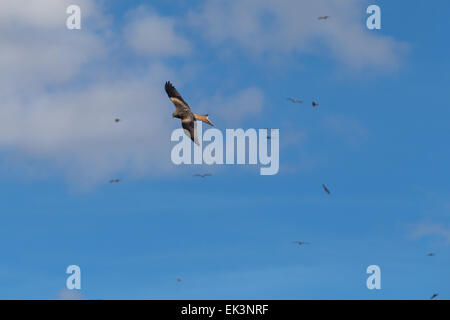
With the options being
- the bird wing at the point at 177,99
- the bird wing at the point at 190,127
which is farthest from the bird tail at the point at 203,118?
the bird wing at the point at 177,99

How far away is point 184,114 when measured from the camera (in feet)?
296

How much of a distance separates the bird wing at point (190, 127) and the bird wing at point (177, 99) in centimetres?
130

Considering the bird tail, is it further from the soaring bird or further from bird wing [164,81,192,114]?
bird wing [164,81,192,114]

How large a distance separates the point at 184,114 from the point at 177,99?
11.0 feet

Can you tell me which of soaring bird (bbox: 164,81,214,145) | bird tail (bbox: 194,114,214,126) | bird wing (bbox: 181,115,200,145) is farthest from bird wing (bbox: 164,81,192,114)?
bird tail (bbox: 194,114,214,126)

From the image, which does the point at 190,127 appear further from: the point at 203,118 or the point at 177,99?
the point at 177,99

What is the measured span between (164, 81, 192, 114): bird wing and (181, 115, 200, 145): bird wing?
1301 millimetres

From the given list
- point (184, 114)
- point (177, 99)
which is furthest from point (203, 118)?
point (177, 99)

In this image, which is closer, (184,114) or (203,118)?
(203,118)

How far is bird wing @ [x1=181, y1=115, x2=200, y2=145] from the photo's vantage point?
86.6 m

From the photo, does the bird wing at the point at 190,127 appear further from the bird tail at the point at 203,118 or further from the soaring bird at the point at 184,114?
the bird tail at the point at 203,118

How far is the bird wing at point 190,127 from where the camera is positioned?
86.6m
